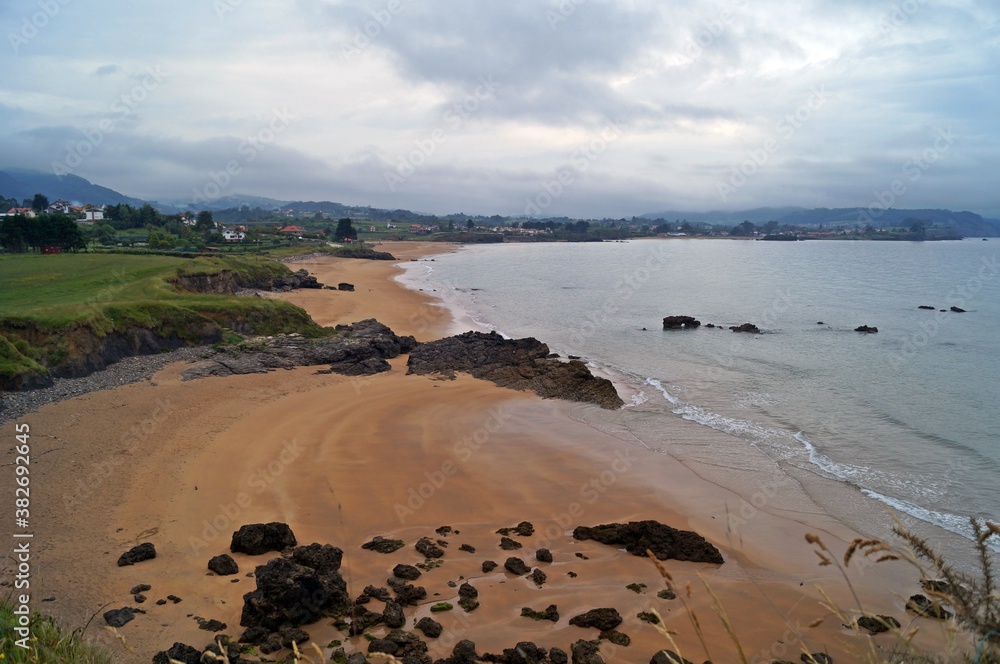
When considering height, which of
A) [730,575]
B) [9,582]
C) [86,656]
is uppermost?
[86,656]

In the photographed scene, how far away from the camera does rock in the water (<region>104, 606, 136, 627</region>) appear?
7855mm

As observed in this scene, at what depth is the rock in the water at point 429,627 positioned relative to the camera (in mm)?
8086

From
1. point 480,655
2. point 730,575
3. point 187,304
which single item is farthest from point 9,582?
point 187,304

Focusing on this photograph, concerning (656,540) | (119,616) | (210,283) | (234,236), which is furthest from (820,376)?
(234,236)

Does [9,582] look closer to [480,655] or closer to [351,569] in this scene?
[351,569]

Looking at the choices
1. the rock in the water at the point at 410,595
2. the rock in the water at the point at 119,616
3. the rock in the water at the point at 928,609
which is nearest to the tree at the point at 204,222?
the rock in the water at the point at 119,616

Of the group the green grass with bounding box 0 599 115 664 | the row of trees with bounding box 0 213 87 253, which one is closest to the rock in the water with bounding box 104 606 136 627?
the green grass with bounding box 0 599 115 664

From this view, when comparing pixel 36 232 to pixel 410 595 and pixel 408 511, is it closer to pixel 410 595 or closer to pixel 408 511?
pixel 408 511

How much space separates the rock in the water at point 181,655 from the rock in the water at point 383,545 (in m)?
3.63

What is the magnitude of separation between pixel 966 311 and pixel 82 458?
177 ft

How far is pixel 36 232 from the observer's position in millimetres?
47906

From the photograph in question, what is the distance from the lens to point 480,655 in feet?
25.5

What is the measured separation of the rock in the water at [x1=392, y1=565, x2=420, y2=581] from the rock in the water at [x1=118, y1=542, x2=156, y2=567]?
13.0 feet

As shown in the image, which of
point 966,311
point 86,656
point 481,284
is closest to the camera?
point 86,656
